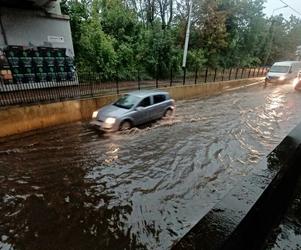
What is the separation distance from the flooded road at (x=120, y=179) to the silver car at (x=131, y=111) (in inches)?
16.4

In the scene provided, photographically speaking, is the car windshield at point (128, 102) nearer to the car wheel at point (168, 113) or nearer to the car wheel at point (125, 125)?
the car wheel at point (125, 125)

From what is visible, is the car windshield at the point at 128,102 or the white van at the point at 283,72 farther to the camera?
the white van at the point at 283,72

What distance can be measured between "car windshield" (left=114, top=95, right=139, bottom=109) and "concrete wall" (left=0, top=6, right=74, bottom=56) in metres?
6.54

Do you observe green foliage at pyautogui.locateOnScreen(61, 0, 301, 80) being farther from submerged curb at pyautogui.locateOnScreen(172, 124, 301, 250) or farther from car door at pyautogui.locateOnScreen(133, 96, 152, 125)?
submerged curb at pyautogui.locateOnScreen(172, 124, 301, 250)

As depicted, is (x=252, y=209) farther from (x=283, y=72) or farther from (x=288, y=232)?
(x=283, y=72)

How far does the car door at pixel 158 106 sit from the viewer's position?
10.5m

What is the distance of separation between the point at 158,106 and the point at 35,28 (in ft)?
27.4

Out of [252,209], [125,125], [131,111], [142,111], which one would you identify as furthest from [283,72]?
[252,209]

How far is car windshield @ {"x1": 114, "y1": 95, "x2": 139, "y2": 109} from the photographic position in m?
9.68

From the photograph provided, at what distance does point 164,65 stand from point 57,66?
8.72 meters

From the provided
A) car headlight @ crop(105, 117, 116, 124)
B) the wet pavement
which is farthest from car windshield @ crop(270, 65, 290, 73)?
the wet pavement

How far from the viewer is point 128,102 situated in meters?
9.85

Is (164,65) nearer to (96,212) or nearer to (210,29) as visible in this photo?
(210,29)

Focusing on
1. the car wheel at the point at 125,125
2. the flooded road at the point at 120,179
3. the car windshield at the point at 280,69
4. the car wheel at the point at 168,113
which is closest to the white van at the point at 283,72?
the car windshield at the point at 280,69
